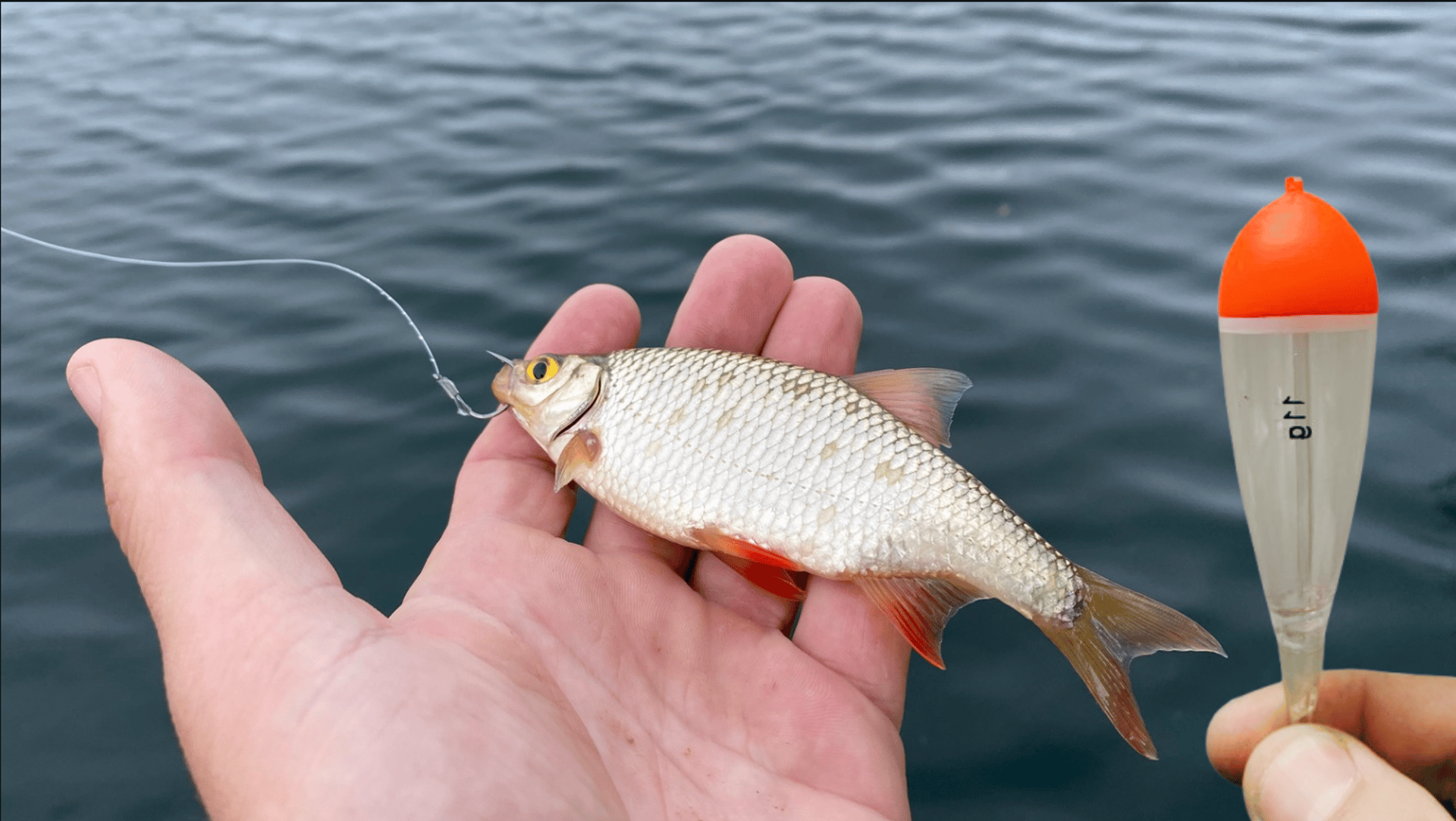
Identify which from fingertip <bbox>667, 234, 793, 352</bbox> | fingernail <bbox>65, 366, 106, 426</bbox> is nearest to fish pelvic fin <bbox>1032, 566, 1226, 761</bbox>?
fingertip <bbox>667, 234, 793, 352</bbox>

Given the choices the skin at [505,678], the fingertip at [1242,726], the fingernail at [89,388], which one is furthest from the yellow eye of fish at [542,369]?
the fingertip at [1242,726]

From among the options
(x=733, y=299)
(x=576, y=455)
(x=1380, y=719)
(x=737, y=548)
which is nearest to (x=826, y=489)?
(x=737, y=548)

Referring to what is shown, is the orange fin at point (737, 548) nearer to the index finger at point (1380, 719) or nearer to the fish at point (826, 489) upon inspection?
the fish at point (826, 489)

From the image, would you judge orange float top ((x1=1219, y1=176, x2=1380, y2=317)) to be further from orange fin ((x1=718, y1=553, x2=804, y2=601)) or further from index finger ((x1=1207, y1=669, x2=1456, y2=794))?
orange fin ((x1=718, y1=553, x2=804, y2=601))

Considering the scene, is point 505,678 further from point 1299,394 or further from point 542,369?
point 1299,394

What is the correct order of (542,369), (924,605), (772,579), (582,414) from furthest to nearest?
(542,369)
(582,414)
(772,579)
(924,605)
